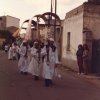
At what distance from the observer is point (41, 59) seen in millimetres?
19594

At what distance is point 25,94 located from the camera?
14172 mm

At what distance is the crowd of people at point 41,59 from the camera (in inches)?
672

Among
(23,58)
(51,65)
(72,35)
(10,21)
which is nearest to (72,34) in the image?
(72,35)

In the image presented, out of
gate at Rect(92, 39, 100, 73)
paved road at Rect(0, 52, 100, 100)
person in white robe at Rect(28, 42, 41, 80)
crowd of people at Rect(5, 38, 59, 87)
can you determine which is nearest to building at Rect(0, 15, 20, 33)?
gate at Rect(92, 39, 100, 73)

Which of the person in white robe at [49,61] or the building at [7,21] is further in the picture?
the building at [7,21]

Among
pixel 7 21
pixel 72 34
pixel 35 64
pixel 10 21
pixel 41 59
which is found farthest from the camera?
pixel 10 21

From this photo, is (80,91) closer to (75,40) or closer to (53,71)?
(53,71)

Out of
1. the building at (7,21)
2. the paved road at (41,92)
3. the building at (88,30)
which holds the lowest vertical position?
the paved road at (41,92)

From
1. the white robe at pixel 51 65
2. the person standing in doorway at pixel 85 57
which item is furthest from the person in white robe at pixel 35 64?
the person standing in doorway at pixel 85 57

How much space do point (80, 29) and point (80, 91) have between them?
35.2 ft

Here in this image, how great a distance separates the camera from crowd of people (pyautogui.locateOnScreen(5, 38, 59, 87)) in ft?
56.0

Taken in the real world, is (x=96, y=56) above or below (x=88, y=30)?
below

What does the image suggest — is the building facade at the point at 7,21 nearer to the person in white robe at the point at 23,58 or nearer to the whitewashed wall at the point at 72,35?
the whitewashed wall at the point at 72,35

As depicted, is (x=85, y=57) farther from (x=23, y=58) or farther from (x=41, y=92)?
(x=41, y=92)
